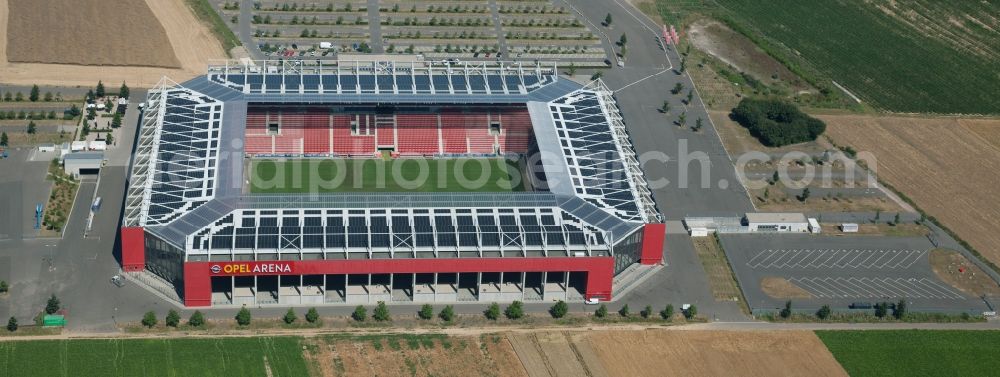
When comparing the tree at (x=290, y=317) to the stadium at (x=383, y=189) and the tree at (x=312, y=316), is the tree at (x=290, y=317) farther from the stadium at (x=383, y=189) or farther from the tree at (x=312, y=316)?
the stadium at (x=383, y=189)

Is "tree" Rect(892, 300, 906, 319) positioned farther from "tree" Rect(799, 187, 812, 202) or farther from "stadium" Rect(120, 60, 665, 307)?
"tree" Rect(799, 187, 812, 202)

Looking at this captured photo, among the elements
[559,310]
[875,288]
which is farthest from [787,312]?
[559,310]

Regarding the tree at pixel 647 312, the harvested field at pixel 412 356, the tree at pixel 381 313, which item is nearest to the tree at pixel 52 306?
the harvested field at pixel 412 356

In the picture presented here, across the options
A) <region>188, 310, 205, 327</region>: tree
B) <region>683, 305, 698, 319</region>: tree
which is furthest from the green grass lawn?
<region>683, 305, 698, 319</region>: tree

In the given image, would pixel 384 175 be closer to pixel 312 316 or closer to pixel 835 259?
pixel 312 316

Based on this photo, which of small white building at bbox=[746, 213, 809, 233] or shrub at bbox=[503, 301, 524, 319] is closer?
shrub at bbox=[503, 301, 524, 319]

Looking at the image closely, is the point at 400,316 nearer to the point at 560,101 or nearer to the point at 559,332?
the point at 559,332
